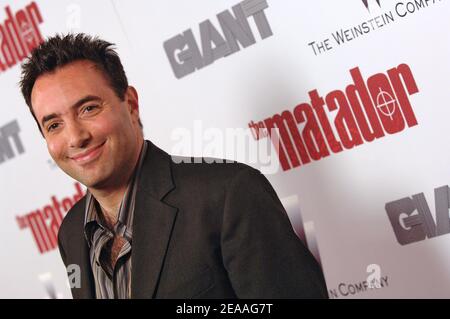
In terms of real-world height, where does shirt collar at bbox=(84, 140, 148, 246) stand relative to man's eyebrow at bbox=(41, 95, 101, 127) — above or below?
below

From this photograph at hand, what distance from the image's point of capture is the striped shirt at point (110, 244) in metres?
1.48

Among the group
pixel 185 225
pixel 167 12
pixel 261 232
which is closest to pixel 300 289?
pixel 261 232

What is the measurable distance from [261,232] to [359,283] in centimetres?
66

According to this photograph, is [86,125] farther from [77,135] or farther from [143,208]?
[143,208]

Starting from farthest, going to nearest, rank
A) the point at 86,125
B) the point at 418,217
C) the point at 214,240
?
the point at 418,217
the point at 86,125
the point at 214,240

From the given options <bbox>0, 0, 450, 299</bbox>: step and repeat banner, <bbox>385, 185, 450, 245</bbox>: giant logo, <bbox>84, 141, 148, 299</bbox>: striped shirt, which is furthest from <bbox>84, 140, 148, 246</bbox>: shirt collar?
<bbox>385, 185, 450, 245</bbox>: giant logo

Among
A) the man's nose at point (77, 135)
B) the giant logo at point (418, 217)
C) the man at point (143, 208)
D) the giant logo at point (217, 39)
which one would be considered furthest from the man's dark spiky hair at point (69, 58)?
the giant logo at point (418, 217)

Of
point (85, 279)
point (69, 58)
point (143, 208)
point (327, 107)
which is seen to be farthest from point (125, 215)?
point (327, 107)

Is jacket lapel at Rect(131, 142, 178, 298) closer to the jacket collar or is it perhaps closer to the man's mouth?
the jacket collar

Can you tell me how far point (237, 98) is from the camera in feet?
6.66

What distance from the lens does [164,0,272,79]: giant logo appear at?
1.94 meters

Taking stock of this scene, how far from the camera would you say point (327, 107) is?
1.89 meters

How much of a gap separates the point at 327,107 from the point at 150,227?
658mm
